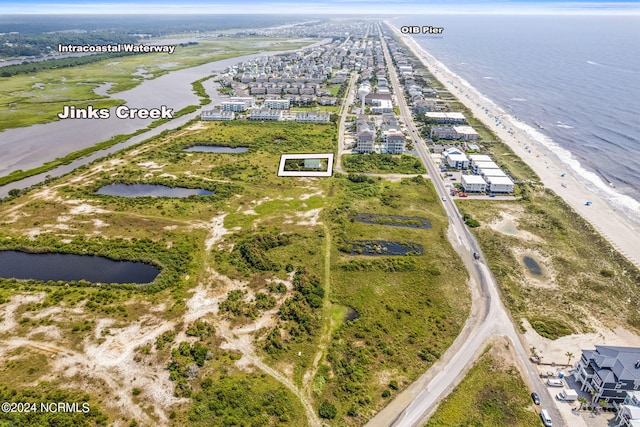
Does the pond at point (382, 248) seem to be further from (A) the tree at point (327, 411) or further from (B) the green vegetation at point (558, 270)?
(A) the tree at point (327, 411)

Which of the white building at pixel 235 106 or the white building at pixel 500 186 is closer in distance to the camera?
the white building at pixel 500 186

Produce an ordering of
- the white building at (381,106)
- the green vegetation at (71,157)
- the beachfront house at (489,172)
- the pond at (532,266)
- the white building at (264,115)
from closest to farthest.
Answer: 1. the pond at (532,266)
2. the beachfront house at (489,172)
3. the green vegetation at (71,157)
4. the white building at (264,115)
5. the white building at (381,106)

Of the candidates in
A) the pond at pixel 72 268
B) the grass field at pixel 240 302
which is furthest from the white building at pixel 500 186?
the pond at pixel 72 268

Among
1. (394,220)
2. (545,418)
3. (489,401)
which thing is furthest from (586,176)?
(489,401)

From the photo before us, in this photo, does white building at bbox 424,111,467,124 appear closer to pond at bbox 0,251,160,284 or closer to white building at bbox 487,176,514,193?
white building at bbox 487,176,514,193

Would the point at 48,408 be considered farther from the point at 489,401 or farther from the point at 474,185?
the point at 474,185

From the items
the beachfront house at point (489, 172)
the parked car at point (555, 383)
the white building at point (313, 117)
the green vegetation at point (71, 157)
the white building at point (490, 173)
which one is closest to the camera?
the parked car at point (555, 383)
